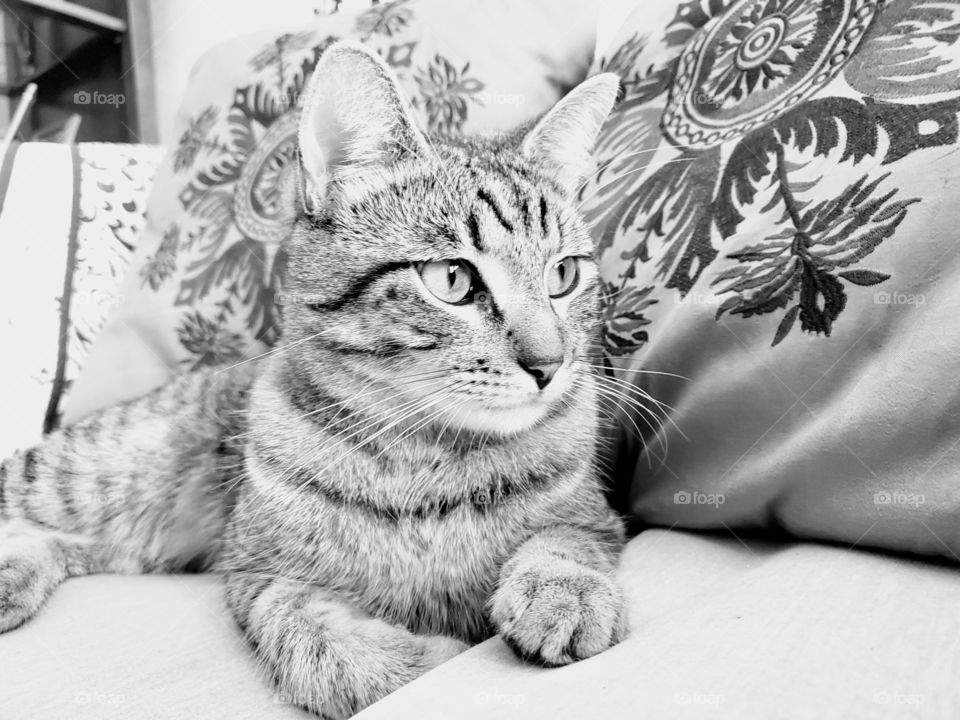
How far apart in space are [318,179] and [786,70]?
0.56 meters

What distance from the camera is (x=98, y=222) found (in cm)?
126

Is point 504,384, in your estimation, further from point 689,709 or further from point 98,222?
point 98,222

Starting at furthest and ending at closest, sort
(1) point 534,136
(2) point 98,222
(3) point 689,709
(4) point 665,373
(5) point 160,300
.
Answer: (2) point 98,222 < (5) point 160,300 < (1) point 534,136 < (4) point 665,373 < (3) point 689,709

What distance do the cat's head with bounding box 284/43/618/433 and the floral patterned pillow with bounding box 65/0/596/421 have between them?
341 millimetres

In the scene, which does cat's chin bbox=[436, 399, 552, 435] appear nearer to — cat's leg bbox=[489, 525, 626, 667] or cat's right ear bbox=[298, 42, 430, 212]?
cat's leg bbox=[489, 525, 626, 667]

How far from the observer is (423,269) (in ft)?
2.31

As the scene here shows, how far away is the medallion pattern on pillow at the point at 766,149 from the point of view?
623 millimetres

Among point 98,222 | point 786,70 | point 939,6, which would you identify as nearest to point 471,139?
point 786,70
